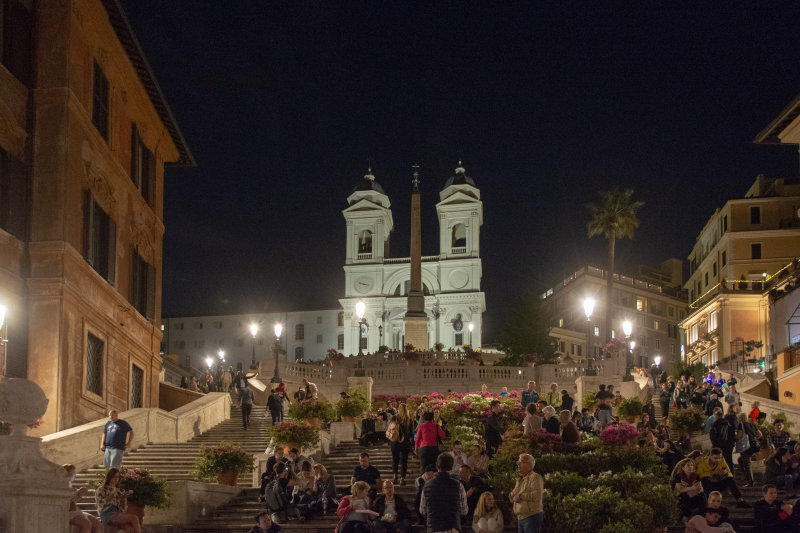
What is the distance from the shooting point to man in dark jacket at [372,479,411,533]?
1777 cm

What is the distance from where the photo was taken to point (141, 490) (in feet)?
62.3

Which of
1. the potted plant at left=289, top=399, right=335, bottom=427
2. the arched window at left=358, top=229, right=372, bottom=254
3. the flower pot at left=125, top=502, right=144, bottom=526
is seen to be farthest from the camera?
the arched window at left=358, top=229, right=372, bottom=254

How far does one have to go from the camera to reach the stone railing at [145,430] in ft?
78.1

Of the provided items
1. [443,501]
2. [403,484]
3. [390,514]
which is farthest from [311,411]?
[443,501]

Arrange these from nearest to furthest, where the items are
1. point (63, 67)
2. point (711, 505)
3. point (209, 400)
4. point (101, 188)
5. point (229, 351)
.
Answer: point (711, 505) → point (63, 67) → point (101, 188) → point (209, 400) → point (229, 351)

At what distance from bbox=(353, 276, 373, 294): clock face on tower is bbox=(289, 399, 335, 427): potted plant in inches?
3100

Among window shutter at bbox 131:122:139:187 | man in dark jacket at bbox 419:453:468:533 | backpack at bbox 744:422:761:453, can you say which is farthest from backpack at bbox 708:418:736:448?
window shutter at bbox 131:122:139:187

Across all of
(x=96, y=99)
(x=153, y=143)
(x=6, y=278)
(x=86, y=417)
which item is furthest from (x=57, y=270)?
(x=153, y=143)

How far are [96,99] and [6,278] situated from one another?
24.8 feet

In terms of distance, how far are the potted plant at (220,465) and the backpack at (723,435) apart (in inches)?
389

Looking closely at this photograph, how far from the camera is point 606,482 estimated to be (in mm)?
19250

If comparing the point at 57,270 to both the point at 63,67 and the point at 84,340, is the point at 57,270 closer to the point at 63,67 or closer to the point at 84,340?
the point at 84,340

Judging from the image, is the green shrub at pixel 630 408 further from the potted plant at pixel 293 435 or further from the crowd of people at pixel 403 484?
the potted plant at pixel 293 435

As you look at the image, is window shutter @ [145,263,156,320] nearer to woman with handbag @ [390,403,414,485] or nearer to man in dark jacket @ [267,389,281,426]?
man in dark jacket @ [267,389,281,426]
